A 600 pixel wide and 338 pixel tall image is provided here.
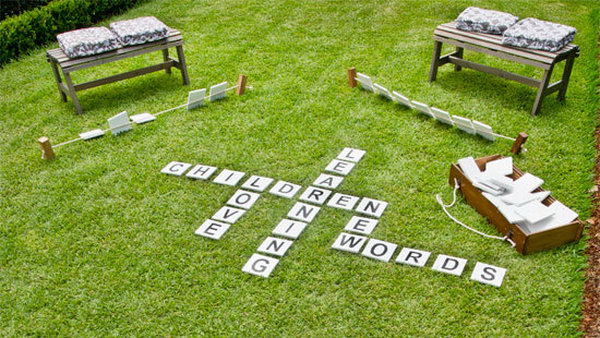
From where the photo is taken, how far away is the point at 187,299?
5.15 m

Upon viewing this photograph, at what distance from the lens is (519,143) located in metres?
6.93

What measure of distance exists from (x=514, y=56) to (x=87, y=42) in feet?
21.6

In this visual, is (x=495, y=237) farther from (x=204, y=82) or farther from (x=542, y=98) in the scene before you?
(x=204, y=82)

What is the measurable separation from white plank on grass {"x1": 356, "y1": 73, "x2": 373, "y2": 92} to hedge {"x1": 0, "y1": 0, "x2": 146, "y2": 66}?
23.3 feet

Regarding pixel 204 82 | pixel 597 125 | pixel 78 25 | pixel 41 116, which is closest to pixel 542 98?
pixel 597 125

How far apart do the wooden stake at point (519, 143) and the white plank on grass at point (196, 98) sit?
4.71 metres

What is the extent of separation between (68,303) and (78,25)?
29.8 ft

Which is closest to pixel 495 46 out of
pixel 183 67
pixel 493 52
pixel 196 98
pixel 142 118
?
pixel 493 52

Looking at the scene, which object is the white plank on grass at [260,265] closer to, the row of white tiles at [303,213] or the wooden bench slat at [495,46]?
the row of white tiles at [303,213]

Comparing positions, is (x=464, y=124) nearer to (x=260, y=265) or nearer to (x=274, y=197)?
(x=274, y=197)

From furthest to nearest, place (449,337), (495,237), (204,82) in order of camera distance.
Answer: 1. (204,82)
2. (495,237)
3. (449,337)

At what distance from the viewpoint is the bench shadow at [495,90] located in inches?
326

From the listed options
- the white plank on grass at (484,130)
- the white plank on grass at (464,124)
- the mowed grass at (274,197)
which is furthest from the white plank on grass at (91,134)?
the white plank on grass at (484,130)

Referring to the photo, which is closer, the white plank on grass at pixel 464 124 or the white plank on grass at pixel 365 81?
the white plank on grass at pixel 464 124
